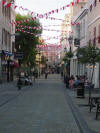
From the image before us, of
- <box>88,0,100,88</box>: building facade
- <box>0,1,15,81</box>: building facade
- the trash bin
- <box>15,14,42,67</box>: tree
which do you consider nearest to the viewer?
the trash bin

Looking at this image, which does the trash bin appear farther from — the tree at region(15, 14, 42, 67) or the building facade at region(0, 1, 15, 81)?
the tree at region(15, 14, 42, 67)

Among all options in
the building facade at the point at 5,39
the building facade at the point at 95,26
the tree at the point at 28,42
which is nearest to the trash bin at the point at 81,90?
the building facade at the point at 95,26

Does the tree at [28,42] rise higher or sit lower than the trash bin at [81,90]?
higher

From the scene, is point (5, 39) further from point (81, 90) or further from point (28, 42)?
point (81, 90)

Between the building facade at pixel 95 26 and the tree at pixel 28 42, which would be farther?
the tree at pixel 28 42

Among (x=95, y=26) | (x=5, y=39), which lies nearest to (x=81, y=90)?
(x=95, y=26)

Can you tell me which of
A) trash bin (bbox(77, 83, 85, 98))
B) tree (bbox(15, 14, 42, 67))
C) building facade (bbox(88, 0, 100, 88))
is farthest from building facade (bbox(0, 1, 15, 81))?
trash bin (bbox(77, 83, 85, 98))

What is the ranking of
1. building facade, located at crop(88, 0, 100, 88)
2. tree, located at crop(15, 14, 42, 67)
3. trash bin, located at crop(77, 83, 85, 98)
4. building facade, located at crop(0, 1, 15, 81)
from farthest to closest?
tree, located at crop(15, 14, 42, 67) < building facade, located at crop(0, 1, 15, 81) < building facade, located at crop(88, 0, 100, 88) < trash bin, located at crop(77, 83, 85, 98)

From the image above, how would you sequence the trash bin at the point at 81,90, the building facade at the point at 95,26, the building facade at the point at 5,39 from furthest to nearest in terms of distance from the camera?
1. the building facade at the point at 5,39
2. the building facade at the point at 95,26
3. the trash bin at the point at 81,90

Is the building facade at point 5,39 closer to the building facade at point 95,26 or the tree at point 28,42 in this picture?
the tree at point 28,42

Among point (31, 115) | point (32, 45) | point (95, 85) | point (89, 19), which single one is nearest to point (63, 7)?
point (31, 115)

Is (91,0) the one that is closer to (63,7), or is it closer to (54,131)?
(63,7)

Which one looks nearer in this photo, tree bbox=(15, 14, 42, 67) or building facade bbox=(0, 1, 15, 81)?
building facade bbox=(0, 1, 15, 81)

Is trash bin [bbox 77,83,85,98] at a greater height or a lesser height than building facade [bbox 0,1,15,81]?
lesser
